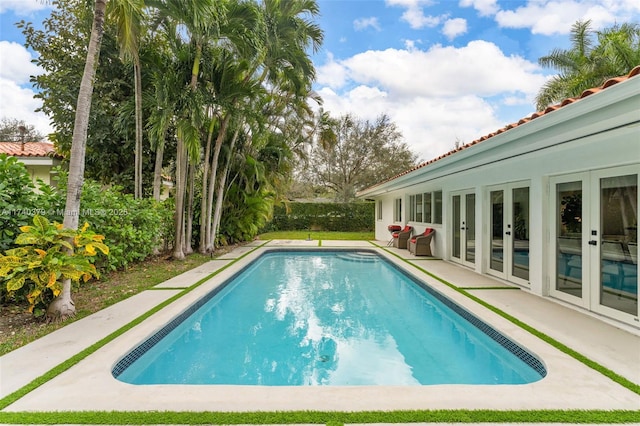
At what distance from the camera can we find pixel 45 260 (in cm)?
411

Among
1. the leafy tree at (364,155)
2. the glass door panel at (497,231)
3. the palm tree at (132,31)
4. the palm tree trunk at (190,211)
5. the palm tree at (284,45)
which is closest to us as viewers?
the palm tree at (132,31)

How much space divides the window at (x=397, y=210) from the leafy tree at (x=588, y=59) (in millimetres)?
10173

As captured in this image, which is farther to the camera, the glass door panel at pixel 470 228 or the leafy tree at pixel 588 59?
the leafy tree at pixel 588 59

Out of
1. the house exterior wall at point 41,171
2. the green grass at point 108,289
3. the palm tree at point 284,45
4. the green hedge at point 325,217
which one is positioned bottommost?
the green grass at point 108,289

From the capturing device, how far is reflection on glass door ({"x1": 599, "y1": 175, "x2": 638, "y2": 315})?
4.30m

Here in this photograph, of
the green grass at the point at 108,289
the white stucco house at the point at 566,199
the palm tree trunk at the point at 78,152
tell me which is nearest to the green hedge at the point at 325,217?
the green grass at the point at 108,289

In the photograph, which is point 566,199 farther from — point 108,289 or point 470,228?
point 108,289

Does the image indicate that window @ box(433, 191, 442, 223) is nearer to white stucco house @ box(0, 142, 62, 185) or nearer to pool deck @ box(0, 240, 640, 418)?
pool deck @ box(0, 240, 640, 418)

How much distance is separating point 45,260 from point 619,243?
747 centimetres

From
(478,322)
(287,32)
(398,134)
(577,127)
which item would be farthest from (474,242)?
(398,134)

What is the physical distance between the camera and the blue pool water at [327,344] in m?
3.78

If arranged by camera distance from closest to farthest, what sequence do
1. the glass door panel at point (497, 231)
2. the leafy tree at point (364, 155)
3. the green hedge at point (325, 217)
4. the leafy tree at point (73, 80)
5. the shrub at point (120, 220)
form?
the shrub at point (120, 220) → the glass door panel at point (497, 231) → the leafy tree at point (73, 80) → the green hedge at point (325, 217) → the leafy tree at point (364, 155)

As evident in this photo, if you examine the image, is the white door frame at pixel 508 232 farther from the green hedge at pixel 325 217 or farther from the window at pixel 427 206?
the green hedge at pixel 325 217

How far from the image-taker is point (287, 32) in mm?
10180
